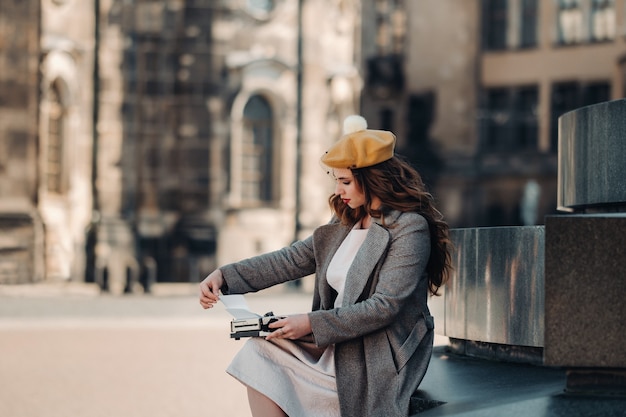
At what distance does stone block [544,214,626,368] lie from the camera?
4.55 m

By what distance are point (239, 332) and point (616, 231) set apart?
1.59m

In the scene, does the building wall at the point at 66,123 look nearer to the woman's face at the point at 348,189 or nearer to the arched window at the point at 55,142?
the arched window at the point at 55,142

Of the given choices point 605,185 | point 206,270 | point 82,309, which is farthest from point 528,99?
point 605,185

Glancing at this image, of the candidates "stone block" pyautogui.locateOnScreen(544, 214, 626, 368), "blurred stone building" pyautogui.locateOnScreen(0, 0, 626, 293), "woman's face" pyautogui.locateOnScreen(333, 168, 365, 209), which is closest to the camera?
"stone block" pyautogui.locateOnScreen(544, 214, 626, 368)

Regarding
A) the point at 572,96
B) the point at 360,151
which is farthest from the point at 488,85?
the point at 360,151

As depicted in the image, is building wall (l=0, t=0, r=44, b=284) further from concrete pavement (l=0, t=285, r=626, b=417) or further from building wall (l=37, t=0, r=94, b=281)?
concrete pavement (l=0, t=285, r=626, b=417)

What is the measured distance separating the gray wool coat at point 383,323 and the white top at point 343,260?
0.50 feet

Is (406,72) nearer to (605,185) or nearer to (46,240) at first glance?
(46,240)

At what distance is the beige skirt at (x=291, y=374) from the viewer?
15.6 ft

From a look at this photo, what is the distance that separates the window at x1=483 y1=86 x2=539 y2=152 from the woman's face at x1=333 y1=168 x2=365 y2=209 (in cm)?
3401

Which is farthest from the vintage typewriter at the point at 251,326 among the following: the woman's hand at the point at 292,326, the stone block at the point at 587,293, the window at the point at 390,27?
the window at the point at 390,27

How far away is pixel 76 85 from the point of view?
26062mm

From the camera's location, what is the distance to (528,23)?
39125mm

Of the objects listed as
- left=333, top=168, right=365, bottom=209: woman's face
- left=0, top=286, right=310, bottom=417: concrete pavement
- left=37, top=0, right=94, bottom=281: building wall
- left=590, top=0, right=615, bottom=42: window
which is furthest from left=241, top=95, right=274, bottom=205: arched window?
left=333, top=168, right=365, bottom=209: woman's face
